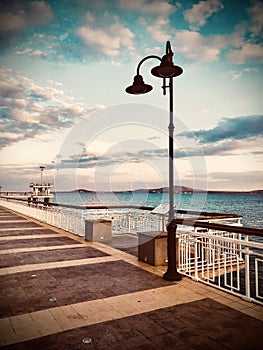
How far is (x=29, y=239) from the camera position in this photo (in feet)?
33.5

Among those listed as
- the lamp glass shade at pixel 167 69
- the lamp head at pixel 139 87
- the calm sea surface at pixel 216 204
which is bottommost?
the calm sea surface at pixel 216 204

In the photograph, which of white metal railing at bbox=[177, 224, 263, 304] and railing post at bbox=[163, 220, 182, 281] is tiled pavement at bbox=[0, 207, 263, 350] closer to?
railing post at bbox=[163, 220, 182, 281]

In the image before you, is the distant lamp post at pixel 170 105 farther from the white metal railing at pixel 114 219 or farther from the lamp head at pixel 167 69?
the white metal railing at pixel 114 219

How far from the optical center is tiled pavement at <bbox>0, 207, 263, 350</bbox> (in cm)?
299

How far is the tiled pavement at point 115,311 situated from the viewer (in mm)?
2994

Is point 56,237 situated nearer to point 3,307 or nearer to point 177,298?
point 3,307

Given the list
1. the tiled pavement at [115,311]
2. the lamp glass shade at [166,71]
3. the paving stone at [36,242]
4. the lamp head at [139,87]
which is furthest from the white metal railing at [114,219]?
the lamp glass shade at [166,71]

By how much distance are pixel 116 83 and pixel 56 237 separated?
30.6ft

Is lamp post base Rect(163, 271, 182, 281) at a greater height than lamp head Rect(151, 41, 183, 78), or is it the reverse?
lamp head Rect(151, 41, 183, 78)

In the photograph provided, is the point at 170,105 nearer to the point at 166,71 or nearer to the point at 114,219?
the point at 166,71

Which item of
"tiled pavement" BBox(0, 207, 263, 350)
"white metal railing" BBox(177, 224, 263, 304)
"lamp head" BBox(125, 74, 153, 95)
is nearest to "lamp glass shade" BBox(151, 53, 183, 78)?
"lamp head" BBox(125, 74, 153, 95)

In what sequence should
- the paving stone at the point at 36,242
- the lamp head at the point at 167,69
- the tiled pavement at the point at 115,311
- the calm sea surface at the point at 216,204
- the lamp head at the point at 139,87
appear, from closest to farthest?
→ the tiled pavement at the point at 115,311 < the lamp head at the point at 167,69 < the lamp head at the point at 139,87 < the paving stone at the point at 36,242 < the calm sea surface at the point at 216,204

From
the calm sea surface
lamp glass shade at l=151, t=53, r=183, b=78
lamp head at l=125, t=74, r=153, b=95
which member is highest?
lamp glass shade at l=151, t=53, r=183, b=78

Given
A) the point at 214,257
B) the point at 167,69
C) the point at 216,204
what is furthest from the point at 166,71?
the point at 216,204
